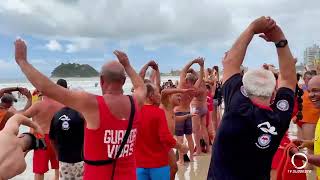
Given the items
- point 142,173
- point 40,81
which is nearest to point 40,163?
point 142,173

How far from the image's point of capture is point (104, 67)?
377cm

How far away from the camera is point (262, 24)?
3.13m

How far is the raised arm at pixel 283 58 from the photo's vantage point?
3.29m

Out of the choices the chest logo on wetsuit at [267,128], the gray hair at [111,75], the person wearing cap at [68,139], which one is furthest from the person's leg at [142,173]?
the chest logo on wetsuit at [267,128]

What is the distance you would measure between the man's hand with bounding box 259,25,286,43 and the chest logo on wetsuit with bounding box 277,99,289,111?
481 millimetres

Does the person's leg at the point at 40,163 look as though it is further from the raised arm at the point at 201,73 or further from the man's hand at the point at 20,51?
the man's hand at the point at 20,51

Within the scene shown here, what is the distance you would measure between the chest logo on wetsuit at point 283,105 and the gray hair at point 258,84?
20cm

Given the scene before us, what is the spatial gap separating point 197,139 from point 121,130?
6634 mm

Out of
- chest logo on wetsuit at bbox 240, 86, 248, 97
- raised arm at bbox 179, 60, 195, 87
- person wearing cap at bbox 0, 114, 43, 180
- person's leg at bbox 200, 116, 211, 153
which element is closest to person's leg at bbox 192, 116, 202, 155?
person's leg at bbox 200, 116, 211, 153

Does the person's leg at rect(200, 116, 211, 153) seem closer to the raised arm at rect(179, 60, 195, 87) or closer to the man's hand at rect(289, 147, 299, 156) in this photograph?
the raised arm at rect(179, 60, 195, 87)

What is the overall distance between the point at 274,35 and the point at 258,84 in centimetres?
47

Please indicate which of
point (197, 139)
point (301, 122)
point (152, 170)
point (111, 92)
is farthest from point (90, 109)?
point (197, 139)

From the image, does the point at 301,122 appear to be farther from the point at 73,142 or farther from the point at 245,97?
the point at 245,97

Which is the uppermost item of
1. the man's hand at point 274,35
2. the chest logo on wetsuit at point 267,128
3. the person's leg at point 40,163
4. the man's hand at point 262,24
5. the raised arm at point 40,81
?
the man's hand at point 262,24
